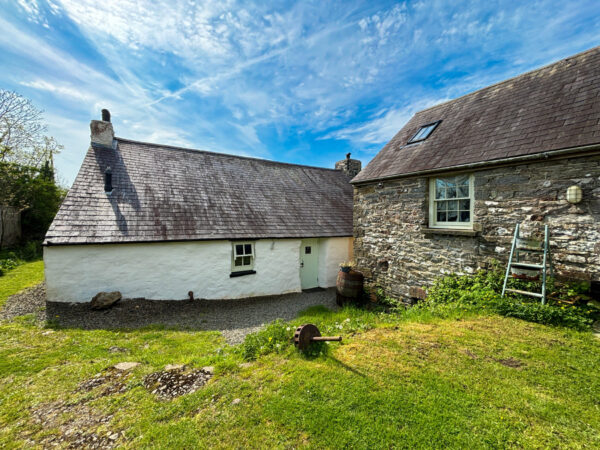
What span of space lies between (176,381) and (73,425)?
1.20 meters

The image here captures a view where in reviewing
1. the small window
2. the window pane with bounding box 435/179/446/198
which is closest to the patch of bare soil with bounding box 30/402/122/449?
the window pane with bounding box 435/179/446/198

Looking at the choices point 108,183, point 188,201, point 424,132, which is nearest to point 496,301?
point 424,132

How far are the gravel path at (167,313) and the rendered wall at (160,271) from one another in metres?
0.39

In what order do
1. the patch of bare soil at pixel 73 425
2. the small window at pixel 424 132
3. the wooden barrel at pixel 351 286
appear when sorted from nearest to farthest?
the patch of bare soil at pixel 73 425 < the wooden barrel at pixel 351 286 < the small window at pixel 424 132

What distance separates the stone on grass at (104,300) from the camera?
25.0 ft

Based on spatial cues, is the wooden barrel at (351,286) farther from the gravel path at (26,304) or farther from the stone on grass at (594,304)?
the gravel path at (26,304)

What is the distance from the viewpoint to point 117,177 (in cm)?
1020

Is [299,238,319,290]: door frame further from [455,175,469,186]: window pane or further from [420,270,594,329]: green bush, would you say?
[455,175,469,186]: window pane

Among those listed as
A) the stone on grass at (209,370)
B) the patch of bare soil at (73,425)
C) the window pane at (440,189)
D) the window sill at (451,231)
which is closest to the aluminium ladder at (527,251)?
the window sill at (451,231)

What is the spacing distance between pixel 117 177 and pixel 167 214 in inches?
111

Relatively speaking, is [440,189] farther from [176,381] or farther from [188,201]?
[188,201]

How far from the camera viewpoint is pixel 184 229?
30.8 ft

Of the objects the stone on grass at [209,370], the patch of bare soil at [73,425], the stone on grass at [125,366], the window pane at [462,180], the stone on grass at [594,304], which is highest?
the window pane at [462,180]

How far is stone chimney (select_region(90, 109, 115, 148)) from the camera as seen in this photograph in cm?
1107
